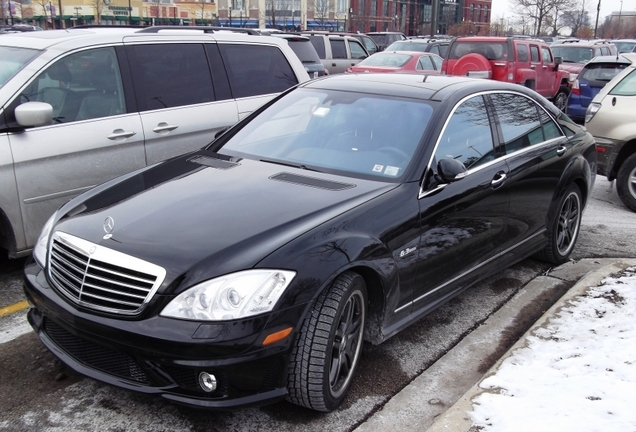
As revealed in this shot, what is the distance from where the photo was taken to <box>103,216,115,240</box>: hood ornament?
325 centimetres

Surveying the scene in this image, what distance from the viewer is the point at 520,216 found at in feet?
16.0

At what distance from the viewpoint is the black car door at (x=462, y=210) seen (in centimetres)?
392

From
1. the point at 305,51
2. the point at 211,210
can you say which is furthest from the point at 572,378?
the point at 305,51

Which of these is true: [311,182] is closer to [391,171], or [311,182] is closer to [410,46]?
[391,171]

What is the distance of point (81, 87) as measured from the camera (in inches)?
204

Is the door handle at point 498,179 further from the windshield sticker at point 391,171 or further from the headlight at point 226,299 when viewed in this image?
the headlight at point 226,299

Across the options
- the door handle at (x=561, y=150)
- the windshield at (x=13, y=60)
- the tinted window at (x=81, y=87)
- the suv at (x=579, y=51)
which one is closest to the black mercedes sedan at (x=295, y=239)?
the door handle at (x=561, y=150)

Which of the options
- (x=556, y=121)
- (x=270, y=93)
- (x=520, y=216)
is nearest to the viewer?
(x=520, y=216)

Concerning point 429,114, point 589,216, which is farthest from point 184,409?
point 589,216

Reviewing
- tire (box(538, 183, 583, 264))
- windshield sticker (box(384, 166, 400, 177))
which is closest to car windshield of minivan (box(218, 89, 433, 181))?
windshield sticker (box(384, 166, 400, 177))

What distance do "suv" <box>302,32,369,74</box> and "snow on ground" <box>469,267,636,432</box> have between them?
1608 centimetres

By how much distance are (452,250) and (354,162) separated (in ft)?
2.72

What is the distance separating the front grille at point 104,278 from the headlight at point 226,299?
0.53ft

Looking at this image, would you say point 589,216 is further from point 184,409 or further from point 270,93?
point 184,409
